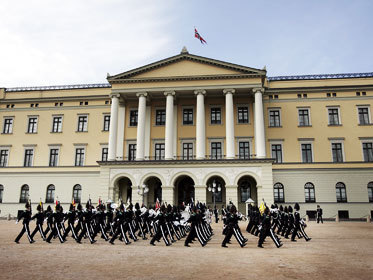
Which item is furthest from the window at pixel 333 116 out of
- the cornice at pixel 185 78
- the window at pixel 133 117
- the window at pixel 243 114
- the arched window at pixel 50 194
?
the arched window at pixel 50 194

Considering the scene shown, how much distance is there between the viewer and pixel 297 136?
36.3m

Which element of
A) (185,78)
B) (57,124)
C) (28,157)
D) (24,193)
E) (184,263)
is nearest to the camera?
(184,263)

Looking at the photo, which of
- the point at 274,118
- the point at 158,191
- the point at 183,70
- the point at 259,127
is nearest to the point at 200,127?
the point at 259,127

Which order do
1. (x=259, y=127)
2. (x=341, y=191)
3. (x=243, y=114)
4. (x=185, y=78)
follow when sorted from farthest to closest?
(x=243, y=114) < (x=185, y=78) < (x=341, y=191) < (x=259, y=127)

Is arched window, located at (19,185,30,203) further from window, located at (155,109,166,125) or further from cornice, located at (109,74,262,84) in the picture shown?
window, located at (155,109,166,125)

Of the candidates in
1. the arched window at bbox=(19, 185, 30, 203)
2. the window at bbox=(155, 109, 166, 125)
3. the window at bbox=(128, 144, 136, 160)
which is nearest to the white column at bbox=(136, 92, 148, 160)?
the window at bbox=(155, 109, 166, 125)

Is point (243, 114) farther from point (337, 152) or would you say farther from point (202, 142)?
point (337, 152)

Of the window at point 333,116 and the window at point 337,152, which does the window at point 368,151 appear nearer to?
the window at point 337,152

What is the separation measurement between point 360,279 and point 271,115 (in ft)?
102

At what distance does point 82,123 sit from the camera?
131 ft

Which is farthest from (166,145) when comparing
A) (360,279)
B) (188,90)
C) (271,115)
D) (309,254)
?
(360,279)

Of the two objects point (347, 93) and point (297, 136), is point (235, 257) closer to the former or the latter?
point (297, 136)

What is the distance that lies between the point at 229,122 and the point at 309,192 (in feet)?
37.1

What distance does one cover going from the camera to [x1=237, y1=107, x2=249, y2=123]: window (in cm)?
3678
